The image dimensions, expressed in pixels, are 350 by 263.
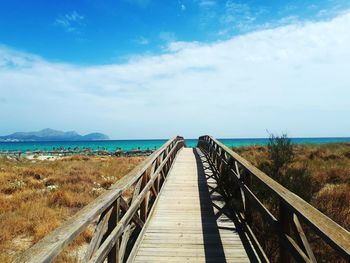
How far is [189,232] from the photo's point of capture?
577 centimetres

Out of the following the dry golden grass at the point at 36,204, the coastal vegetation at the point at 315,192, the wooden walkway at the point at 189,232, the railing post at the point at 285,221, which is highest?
the railing post at the point at 285,221

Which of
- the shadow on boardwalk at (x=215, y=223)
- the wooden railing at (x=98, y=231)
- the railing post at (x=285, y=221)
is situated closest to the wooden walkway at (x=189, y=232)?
the shadow on boardwalk at (x=215, y=223)

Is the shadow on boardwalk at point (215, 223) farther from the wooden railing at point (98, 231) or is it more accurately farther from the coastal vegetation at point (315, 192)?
the wooden railing at point (98, 231)

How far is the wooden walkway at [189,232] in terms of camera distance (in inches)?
185


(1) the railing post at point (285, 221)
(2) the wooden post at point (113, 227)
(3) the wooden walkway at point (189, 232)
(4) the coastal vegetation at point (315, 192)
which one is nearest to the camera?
(1) the railing post at point (285, 221)

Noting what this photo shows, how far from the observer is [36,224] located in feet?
24.6

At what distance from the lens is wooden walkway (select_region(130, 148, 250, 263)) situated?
4.70 meters

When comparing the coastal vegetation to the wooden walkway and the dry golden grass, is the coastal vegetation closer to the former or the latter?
the wooden walkway

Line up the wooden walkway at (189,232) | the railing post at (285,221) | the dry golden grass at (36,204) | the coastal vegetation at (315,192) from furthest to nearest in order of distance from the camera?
the dry golden grass at (36,204) < the coastal vegetation at (315,192) < the wooden walkway at (189,232) < the railing post at (285,221)

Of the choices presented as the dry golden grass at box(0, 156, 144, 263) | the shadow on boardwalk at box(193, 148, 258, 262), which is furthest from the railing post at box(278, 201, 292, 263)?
the dry golden grass at box(0, 156, 144, 263)

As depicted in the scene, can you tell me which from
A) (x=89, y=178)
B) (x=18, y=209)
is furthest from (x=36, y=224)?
(x=89, y=178)

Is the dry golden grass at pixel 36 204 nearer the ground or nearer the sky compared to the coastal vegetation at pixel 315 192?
nearer the ground

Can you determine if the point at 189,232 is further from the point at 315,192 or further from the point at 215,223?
the point at 315,192

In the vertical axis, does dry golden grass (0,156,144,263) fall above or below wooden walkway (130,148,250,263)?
below
